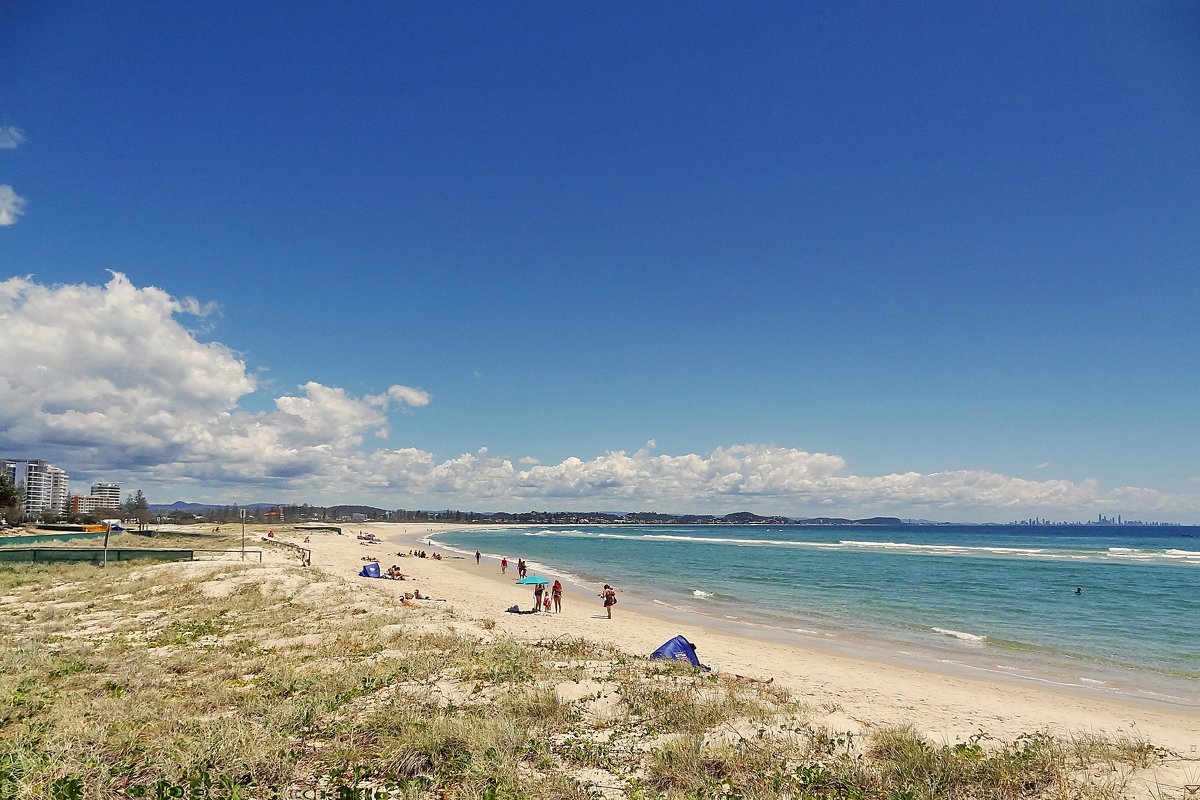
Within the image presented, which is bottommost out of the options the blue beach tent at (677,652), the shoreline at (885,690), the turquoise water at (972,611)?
the turquoise water at (972,611)

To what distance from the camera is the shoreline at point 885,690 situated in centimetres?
1218

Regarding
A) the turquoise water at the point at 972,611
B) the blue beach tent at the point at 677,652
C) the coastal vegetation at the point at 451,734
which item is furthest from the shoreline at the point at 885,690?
the blue beach tent at the point at 677,652

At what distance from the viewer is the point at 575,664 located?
13461 millimetres

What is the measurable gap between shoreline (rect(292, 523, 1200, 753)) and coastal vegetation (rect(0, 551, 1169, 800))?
192cm

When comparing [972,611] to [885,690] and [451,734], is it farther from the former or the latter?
[451,734]

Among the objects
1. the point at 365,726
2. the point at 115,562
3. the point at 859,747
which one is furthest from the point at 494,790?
the point at 115,562

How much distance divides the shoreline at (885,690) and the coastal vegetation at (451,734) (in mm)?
1924

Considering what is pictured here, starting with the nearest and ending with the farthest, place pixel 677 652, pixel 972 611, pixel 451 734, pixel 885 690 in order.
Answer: pixel 451 734
pixel 677 652
pixel 885 690
pixel 972 611

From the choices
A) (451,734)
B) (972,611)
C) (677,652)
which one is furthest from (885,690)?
(972,611)

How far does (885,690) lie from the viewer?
51.7 ft

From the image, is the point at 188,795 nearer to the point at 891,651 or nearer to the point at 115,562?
the point at 891,651

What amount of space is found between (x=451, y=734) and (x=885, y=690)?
40.7 feet

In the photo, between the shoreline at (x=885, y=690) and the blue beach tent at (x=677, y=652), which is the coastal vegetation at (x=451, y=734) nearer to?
the blue beach tent at (x=677, y=652)

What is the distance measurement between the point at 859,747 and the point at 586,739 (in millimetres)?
4003
